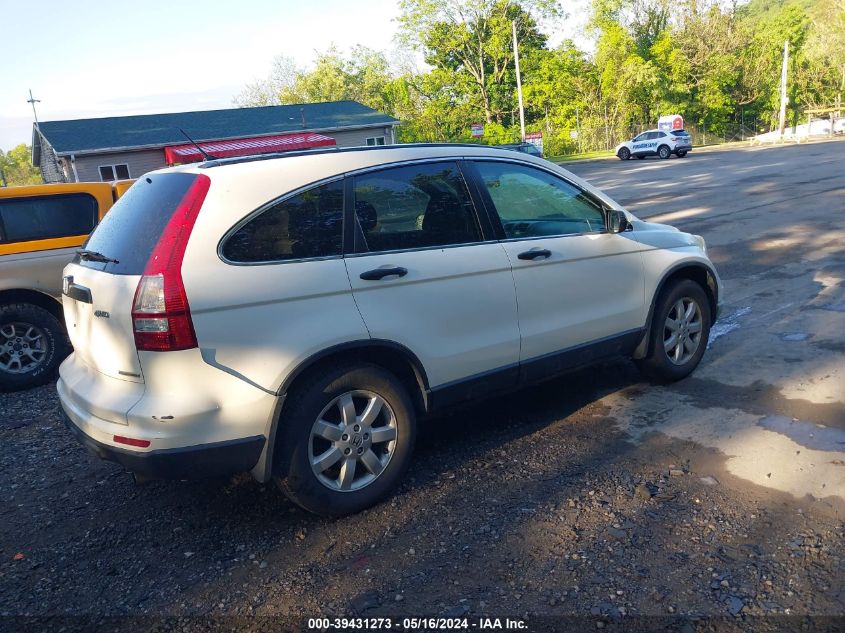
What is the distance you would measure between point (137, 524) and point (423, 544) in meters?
1.58

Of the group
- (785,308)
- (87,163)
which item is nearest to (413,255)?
(785,308)

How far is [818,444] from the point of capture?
406 centimetres

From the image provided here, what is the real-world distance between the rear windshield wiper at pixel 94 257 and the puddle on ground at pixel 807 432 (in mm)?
3817

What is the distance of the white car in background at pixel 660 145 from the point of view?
37938 mm

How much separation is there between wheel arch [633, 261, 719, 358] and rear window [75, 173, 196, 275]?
3.14 metres

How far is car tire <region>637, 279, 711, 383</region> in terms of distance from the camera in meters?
4.99

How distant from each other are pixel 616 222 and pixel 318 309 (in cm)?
231

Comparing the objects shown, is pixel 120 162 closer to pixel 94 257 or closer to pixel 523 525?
pixel 94 257

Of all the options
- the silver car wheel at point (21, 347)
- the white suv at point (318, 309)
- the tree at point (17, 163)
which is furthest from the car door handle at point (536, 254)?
the tree at point (17, 163)

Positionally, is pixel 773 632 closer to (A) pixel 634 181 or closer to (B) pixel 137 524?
(B) pixel 137 524

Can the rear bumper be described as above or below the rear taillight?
below

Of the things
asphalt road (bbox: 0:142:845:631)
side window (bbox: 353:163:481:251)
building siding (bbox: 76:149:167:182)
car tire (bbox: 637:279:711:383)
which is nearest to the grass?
building siding (bbox: 76:149:167:182)

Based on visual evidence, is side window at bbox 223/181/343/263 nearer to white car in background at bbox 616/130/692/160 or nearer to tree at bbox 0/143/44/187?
white car in background at bbox 616/130/692/160

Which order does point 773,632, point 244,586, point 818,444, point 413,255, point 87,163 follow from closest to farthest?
point 773,632 → point 244,586 → point 413,255 → point 818,444 → point 87,163
